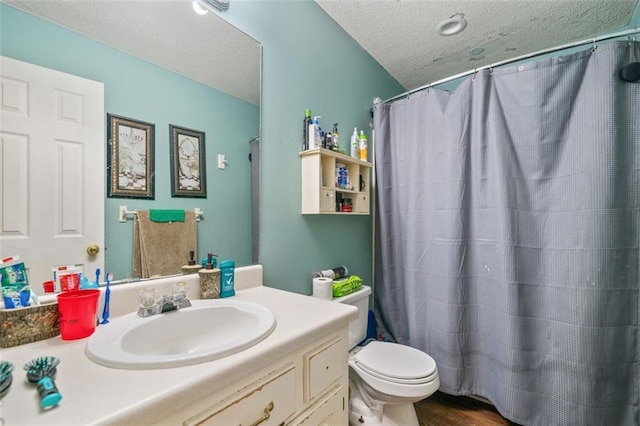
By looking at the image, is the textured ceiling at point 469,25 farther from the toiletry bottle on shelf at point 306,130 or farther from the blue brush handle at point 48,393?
the blue brush handle at point 48,393

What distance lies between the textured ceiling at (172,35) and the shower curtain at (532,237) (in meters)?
1.16

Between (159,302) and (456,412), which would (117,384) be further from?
(456,412)

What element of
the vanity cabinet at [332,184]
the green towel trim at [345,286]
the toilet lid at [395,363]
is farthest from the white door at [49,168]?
the toilet lid at [395,363]

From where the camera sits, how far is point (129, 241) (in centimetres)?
91

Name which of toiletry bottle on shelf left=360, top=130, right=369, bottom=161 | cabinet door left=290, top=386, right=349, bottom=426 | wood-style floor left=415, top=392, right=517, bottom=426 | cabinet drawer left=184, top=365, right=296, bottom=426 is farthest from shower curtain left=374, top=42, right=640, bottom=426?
cabinet drawer left=184, top=365, right=296, bottom=426

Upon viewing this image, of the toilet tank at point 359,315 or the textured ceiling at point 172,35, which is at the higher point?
the textured ceiling at point 172,35

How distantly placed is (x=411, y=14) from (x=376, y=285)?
1.79 metres

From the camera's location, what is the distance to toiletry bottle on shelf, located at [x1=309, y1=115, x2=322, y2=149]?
146 centimetres

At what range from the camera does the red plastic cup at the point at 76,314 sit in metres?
0.69

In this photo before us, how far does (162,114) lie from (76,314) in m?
0.67

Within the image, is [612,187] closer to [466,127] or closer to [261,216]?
[466,127]

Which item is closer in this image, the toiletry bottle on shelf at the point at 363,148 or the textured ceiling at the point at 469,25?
the textured ceiling at the point at 469,25

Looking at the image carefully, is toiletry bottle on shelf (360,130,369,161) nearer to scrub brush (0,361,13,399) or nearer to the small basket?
the small basket

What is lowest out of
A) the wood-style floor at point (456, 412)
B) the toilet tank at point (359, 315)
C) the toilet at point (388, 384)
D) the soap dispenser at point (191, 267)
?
the wood-style floor at point (456, 412)
